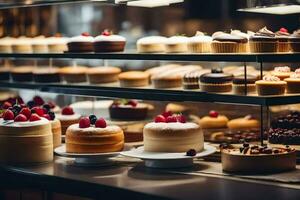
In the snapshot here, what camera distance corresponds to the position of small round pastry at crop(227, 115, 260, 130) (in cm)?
584

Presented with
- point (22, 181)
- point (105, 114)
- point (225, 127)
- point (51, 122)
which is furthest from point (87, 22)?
point (22, 181)

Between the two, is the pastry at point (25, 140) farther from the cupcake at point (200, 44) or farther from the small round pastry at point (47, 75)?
the small round pastry at point (47, 75)

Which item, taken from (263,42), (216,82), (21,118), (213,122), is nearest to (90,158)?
(21,118)

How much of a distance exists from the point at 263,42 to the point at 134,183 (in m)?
1.25

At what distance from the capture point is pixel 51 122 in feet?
16.3

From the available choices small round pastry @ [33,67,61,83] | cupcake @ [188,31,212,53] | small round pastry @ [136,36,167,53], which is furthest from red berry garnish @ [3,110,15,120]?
small round pastry @ [33,67,61,83]

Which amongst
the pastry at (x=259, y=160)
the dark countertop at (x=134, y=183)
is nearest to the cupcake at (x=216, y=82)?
the pastry at (x=259, y=160)

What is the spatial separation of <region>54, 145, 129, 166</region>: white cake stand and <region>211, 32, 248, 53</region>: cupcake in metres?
0.99

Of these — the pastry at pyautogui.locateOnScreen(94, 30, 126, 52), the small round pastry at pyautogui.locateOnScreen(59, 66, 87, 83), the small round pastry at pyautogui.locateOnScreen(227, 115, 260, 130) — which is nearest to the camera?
the pastry at pyautogui.locateOnScreen(94, 30, 126, 52)

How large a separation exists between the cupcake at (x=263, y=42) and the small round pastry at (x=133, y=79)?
1.50m

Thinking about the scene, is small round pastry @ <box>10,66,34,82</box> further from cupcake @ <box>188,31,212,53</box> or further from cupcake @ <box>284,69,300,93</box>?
cupcake @ <box>284,69,300,93</box>

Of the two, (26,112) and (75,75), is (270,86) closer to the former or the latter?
(26,112)

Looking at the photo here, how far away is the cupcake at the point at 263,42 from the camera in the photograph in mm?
4379

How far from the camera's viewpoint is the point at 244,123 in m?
5.87
